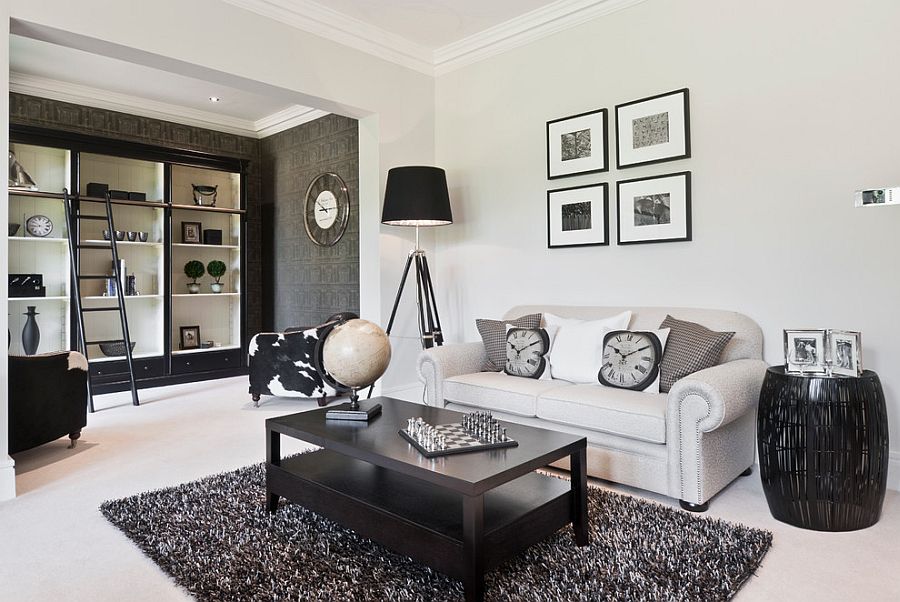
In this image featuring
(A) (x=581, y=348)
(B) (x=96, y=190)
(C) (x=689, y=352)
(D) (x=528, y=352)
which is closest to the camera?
(C) (x=689, y=352)

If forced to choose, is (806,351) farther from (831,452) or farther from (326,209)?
(326,209)

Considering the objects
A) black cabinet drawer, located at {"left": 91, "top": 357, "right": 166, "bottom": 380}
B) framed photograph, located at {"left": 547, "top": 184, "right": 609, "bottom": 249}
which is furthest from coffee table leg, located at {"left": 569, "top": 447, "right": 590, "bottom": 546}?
black cabinet drawer, located at {"left": 91, "top": 357, "right": 166, "bottom": 380}

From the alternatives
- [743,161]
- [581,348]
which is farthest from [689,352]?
[743,161]

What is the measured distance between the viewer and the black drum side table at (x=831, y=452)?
2338 millimetres

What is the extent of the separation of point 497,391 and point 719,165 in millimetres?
1804

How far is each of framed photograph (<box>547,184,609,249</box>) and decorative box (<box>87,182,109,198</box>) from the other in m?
4.02

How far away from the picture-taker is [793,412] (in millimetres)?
2408

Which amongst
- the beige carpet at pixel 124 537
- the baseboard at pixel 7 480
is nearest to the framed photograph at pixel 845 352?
the beige carpet at pixel 124 537

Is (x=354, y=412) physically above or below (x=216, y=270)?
below

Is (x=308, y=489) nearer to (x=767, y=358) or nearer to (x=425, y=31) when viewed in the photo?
(x=767, y=358)

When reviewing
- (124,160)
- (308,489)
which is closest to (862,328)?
(308,489)

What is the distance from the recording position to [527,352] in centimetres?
349

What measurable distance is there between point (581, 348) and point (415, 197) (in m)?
1.59

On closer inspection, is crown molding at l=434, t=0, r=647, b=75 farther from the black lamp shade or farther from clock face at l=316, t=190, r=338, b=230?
clock face at l=316, t=190, r=338, b=230
